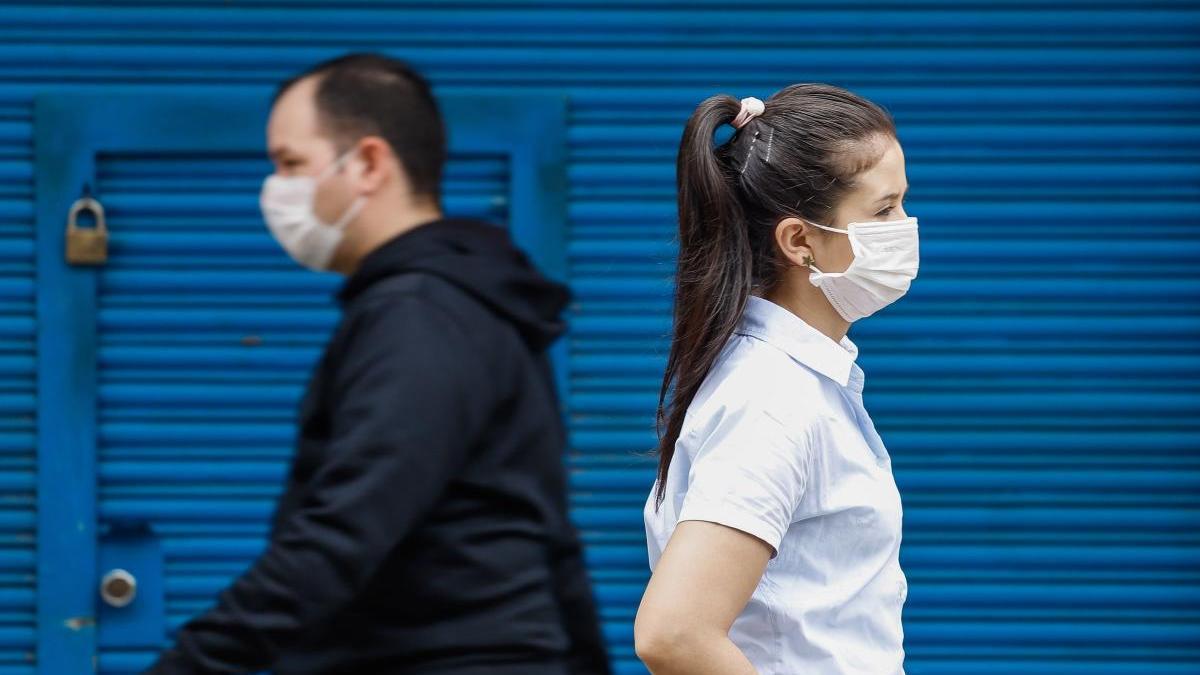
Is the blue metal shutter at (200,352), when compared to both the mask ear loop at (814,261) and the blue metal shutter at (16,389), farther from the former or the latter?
the mask ear loop at (814,261)

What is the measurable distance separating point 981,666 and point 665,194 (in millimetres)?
1821

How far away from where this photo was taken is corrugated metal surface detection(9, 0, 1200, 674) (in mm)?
4379

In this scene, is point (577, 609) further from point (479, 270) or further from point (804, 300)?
point (804, 300)

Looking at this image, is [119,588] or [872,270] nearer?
[872,270]

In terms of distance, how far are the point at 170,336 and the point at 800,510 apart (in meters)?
2.81

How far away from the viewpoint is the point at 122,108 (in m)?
4.35

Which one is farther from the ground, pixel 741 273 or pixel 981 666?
pixel 741 273

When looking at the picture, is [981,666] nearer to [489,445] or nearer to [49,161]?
[489,445]

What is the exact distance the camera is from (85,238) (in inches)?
170

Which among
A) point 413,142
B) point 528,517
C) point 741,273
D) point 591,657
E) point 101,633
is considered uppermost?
point 413,142

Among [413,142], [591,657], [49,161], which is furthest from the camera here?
[49,161]

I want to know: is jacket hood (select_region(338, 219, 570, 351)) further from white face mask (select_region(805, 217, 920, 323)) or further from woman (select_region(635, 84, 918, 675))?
white face mask (select_region(805, 217, 920, 323))

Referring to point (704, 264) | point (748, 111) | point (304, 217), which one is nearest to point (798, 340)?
point (704, 264)

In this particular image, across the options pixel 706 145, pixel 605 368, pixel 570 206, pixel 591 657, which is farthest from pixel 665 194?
pixel 591 657
